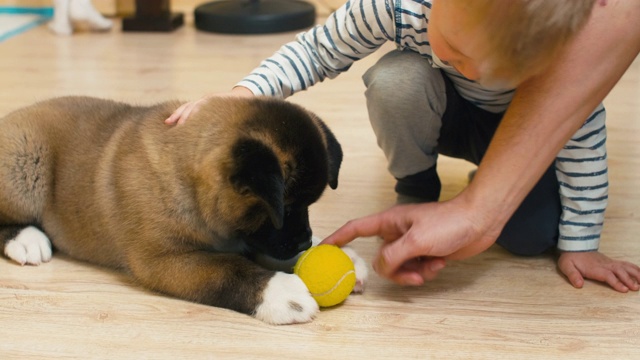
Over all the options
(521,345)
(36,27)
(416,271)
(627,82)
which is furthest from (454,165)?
(36,27)

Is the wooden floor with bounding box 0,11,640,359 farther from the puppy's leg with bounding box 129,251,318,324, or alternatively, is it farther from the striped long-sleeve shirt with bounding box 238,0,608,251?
the striped long-sleeve shirt with bounding box 238,0,608,251

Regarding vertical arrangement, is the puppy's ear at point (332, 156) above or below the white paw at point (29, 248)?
above

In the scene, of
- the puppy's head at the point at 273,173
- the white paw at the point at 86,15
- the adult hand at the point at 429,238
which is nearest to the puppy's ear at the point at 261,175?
the puppy's head at the point at 273,173

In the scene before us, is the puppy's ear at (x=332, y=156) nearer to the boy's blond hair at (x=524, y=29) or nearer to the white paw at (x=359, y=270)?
the white paw at (x=359, y=270)

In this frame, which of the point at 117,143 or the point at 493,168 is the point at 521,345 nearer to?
the point at 493,168

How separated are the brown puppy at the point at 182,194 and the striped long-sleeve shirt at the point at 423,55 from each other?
30cm

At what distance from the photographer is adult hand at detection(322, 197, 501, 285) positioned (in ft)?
5.08

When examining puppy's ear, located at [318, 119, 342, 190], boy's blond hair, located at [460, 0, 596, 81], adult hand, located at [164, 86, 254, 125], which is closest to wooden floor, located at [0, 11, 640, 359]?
puppy's ear, located at [318, 119, 342, 190]

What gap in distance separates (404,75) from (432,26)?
0.41 metres

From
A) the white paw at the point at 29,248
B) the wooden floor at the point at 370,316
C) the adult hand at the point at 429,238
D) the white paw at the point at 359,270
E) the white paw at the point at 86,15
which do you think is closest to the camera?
the wooden floor at the point at 370,316

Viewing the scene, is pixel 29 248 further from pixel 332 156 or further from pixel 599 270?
pixel 599 270

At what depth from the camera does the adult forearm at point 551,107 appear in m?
1.47

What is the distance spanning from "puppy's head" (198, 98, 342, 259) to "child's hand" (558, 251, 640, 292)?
1.92ft

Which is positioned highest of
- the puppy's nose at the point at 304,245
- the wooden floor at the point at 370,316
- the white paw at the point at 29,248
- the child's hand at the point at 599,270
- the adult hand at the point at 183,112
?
the adult hand at the point at 183,112
